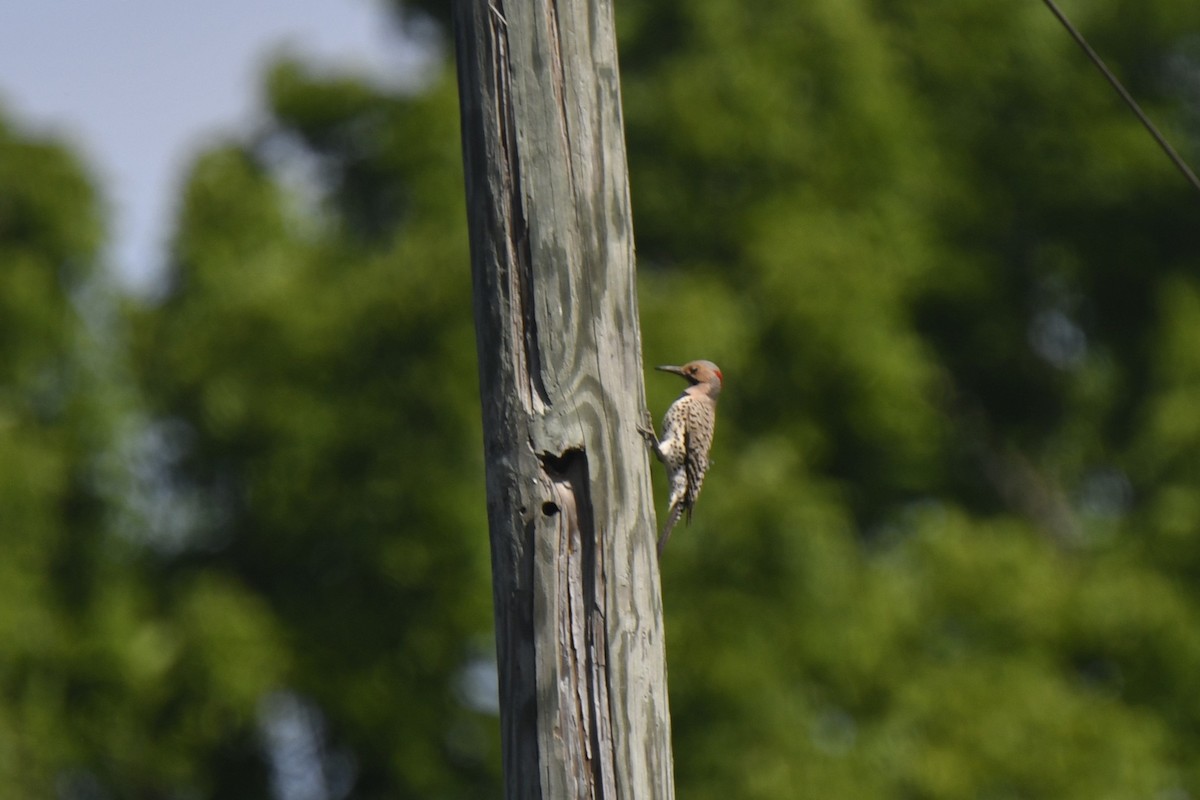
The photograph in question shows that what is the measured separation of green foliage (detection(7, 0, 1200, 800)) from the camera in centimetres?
1524

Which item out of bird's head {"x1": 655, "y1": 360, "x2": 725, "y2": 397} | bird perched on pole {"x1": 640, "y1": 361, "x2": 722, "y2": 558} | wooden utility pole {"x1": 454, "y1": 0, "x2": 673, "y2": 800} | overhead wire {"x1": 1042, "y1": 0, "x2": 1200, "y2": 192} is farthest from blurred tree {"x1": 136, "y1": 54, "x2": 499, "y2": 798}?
wooden utility pole {"x1": 454, "y1": 0, "x2": 673, "y2": 800}

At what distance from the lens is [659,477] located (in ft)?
47.4

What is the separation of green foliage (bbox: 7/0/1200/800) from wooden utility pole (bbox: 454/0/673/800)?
973cm

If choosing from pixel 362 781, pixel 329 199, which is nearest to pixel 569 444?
pixel 362 781

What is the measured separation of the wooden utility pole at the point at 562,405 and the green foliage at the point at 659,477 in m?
9.73

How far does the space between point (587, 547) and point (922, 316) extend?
1808 centimetres

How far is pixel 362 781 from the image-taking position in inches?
679

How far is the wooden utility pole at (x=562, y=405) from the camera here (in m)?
4.16

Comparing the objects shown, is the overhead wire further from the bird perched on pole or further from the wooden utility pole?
the bird perched on pole

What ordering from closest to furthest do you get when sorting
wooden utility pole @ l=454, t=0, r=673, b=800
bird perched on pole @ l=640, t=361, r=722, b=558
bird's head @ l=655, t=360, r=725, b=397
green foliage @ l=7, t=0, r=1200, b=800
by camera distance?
wooden utility pole @ l=454, t=0, r=673, b=800 → bird perched on pole @ l=640, t=361, r=722, b=558 → bird's head @ l=655, t=360, r=725, b=397 → green foliage @ l=7, t=0, r=1200, b=800

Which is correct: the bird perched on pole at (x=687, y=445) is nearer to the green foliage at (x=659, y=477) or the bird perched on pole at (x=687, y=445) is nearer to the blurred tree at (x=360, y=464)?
the green foliage at (x=659, y=477)

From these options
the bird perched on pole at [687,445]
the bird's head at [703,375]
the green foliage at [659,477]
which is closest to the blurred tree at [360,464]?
the green foliage at [659,477]

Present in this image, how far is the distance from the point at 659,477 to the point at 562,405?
33.4ft

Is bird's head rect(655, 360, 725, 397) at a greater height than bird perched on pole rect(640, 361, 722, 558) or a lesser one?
greater
